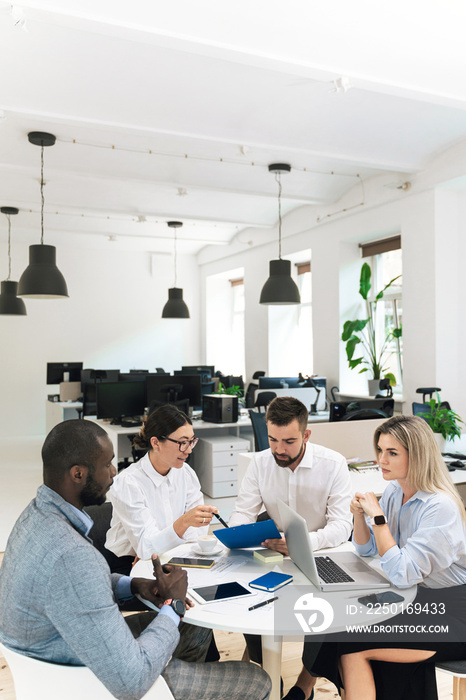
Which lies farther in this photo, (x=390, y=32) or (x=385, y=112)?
(x=385, y=112)

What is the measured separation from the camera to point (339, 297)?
26.1 feet

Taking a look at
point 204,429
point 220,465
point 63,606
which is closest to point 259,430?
point 220,465

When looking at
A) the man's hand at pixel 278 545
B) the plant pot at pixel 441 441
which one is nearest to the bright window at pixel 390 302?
the plant pot at pixel 441 441

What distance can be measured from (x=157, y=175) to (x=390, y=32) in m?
3.66

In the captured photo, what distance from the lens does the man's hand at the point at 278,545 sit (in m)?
2.12

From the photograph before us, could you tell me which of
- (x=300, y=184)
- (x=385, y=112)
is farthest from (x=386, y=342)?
(x=385, y=112)

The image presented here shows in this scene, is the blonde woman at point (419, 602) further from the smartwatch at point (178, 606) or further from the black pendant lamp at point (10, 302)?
the black pendant lamp at point (10, 302)

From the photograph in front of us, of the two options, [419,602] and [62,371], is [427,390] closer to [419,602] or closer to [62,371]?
[419,602]

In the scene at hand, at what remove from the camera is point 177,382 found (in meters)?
6.25

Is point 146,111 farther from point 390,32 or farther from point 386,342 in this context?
point 386,342

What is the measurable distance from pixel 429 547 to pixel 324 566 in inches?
14.4

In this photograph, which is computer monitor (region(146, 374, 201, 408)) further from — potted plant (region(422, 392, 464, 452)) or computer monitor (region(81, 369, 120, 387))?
potted plant (region(422, 392, 464, 452))

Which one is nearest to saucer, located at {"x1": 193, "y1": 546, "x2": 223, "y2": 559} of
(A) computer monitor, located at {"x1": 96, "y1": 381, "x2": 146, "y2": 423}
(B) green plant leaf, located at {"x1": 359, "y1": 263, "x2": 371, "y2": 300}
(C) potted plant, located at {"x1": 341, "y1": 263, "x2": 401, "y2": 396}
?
(A) computer monitor, located at {"x1": 96, "y1": 381, "x2": 146, "y2": 423}

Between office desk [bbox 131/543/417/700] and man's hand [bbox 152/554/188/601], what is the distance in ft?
0.21
